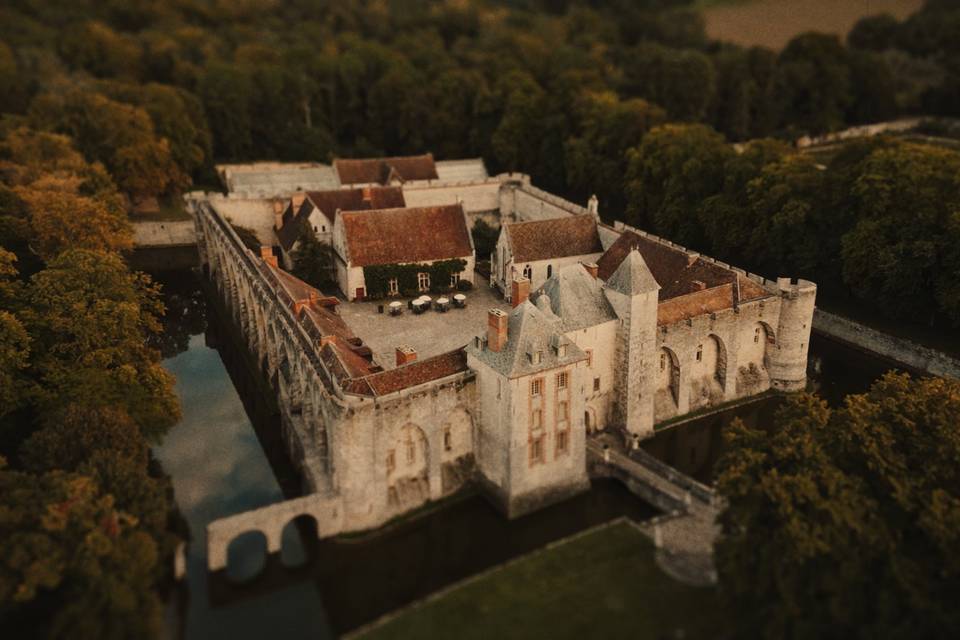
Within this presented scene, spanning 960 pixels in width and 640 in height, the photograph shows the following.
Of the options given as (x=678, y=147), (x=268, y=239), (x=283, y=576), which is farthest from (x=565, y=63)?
(x=283, y=576)

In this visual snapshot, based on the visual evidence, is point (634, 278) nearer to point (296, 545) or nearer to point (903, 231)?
point (296, 545)

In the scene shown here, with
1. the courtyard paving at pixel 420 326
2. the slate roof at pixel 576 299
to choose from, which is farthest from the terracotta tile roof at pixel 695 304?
the courtyard paving at pixel 420 326

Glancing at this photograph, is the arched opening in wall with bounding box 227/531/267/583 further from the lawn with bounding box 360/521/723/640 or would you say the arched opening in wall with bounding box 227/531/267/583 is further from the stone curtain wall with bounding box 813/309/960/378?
the stone curtain wall with bounding box 813/309/960/378

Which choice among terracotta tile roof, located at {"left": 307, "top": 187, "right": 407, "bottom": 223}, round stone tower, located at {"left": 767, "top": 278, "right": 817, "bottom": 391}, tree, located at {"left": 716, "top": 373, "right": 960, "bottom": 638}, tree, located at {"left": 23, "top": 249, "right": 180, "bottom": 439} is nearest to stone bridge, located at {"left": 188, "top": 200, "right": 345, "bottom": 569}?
tree, located at {"left": 23, "top": 249, "right": 180, "bottom": 439}

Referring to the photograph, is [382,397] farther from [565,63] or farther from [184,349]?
[565,63]

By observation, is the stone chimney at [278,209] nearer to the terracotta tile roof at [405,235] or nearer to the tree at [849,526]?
the terracotta tile roof at [405,235]
